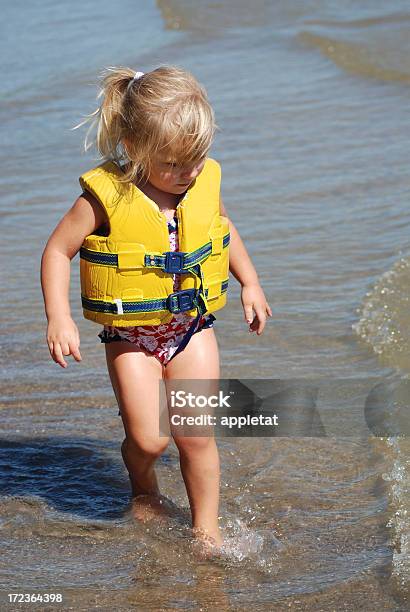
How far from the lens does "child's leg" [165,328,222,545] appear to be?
389 cm

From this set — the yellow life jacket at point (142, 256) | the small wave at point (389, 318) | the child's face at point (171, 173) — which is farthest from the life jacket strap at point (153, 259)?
the small wave at point (389, 318)

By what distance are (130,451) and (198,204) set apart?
94cm

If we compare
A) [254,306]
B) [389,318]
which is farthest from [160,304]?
[389,318]

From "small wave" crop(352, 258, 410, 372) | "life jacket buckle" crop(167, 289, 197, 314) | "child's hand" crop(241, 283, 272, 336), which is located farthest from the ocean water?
"life jacket buckle" crop(167, 289, 197, 314)

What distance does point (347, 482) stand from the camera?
4.26 m

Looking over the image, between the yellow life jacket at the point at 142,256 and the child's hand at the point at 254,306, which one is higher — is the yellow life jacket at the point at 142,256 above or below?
above

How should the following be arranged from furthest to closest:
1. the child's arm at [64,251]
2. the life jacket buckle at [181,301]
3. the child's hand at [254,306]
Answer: the child's hand at [254,306]
the life jacket buckle at [181,301]
the child's arm at [64,251]

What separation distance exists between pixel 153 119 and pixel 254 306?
0.89 meters

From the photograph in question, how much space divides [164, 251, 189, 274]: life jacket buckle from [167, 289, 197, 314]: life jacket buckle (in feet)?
0.28

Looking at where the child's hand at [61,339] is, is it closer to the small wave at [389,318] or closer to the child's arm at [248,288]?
the child's arm at [248,288]

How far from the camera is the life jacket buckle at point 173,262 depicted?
387cm

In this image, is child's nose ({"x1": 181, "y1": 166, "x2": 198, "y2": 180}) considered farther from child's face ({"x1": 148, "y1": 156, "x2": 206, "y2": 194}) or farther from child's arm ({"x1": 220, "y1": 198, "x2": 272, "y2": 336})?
child's arm ({"x1": 220, "y1": 198, "x2": 272, "y2": 336})

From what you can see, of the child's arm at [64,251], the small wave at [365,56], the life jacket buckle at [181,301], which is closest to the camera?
the child's arm at [64,251]

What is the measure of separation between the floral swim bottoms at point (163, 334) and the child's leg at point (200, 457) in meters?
0.04
